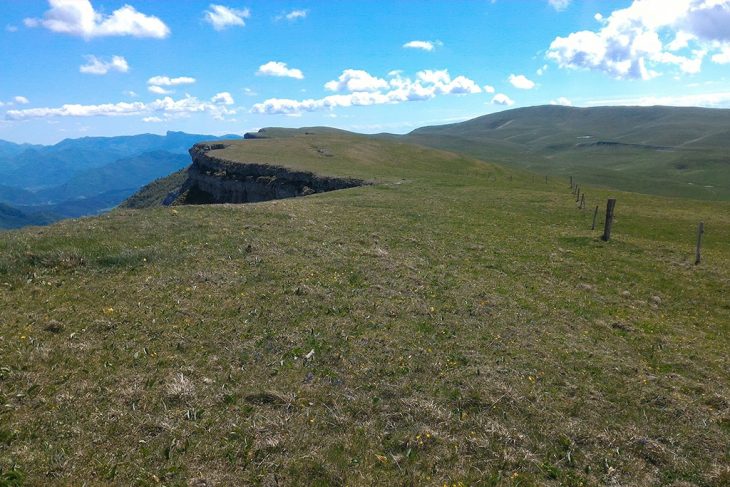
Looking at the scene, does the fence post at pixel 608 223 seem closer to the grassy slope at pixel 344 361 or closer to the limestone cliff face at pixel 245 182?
the grassy slope at pixel 344 361

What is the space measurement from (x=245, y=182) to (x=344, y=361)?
215 feet

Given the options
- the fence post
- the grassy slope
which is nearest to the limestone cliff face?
the fence post

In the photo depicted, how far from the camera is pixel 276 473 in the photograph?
29.8 feet

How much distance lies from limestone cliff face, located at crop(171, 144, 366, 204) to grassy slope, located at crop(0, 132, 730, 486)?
38.4 m

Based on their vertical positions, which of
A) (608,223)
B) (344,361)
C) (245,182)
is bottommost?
(344,361)

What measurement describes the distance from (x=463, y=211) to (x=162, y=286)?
102 ft

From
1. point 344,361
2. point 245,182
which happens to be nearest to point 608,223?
point 344,361

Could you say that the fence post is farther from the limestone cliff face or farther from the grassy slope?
the limestone cliff face

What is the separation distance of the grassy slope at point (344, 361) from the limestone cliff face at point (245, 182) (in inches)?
1510

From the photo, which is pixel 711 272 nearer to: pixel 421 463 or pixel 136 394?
pixel 421 463

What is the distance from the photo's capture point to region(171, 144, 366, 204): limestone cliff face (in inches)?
2581

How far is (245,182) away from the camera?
7425 centimetres

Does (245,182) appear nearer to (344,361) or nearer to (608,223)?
(608,223)

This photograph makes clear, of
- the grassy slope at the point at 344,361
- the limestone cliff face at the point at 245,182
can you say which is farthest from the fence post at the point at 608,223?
the limestone cliff face at the point at 245,182
